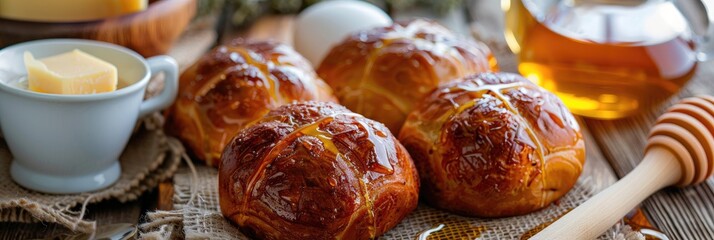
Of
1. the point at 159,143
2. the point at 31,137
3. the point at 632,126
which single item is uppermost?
the point at 31,137

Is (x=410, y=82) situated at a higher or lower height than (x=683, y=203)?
higher

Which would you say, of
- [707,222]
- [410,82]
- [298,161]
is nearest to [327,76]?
[410,82]

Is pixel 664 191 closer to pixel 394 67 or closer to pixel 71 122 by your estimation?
pixel 394 67

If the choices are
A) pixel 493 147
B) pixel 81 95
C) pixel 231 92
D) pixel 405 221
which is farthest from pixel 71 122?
pixel 493 147

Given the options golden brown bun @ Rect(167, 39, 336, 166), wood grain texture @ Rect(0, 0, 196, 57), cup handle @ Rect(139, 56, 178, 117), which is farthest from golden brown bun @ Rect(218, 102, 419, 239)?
wood grain texture @ Rect(0, 0, 196, 57)

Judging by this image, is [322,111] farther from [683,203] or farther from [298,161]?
[683,203]

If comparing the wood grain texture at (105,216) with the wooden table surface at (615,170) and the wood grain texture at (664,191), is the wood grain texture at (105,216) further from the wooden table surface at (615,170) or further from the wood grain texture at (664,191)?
the wood grain texture at (664,191)
